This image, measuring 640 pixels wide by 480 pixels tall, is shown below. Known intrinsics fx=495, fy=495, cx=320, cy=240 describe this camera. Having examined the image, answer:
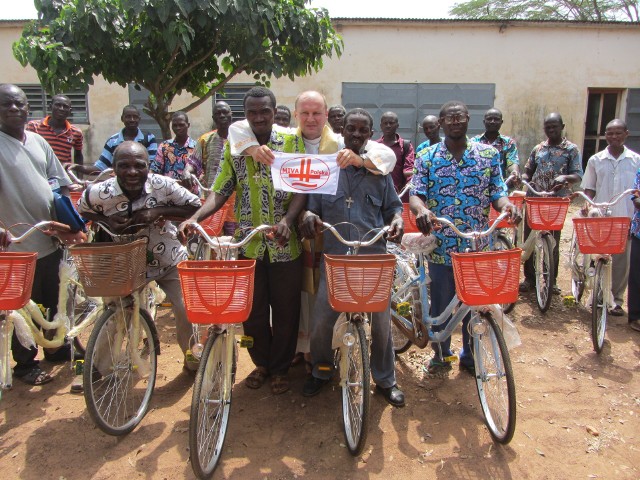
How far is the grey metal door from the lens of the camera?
40.0 ft

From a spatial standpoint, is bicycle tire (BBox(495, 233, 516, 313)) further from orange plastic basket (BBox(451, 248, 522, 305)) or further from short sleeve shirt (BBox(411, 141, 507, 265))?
orange plastic basket (BBox(451, 248, 522, 305))

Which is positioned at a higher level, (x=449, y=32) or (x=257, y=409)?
(x=449, y=32)

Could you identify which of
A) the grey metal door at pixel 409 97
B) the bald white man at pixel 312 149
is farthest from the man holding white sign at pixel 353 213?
the grey metal door at pixel 409 97

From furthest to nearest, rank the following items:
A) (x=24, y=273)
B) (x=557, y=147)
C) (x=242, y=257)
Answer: (x=557, y=147) → (x=242, y=257) → (x=24, y=273)

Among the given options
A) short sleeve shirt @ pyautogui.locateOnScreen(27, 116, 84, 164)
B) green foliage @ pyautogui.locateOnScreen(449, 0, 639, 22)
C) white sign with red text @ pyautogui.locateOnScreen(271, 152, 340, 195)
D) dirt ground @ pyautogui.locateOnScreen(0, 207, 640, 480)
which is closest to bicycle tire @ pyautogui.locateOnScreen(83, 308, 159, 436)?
dirt ground @ pyautogui.locateOnScreen(0, 207, 640, 480)

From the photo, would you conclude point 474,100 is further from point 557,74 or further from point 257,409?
point 257,409

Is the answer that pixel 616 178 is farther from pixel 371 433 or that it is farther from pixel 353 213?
pixel 371 433

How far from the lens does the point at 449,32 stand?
12102 mm

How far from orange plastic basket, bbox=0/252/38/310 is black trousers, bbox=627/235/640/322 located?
541cm

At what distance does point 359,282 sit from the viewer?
2822mm

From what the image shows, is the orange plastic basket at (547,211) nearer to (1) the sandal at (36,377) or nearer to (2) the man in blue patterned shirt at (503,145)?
(2) the man in blue patterned shirt at (503,145)

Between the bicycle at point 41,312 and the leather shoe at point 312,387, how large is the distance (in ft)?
5.55

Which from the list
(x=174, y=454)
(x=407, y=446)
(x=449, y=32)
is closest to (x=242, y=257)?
(x=174, y=454)

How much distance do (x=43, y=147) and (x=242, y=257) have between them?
1.96 metres
